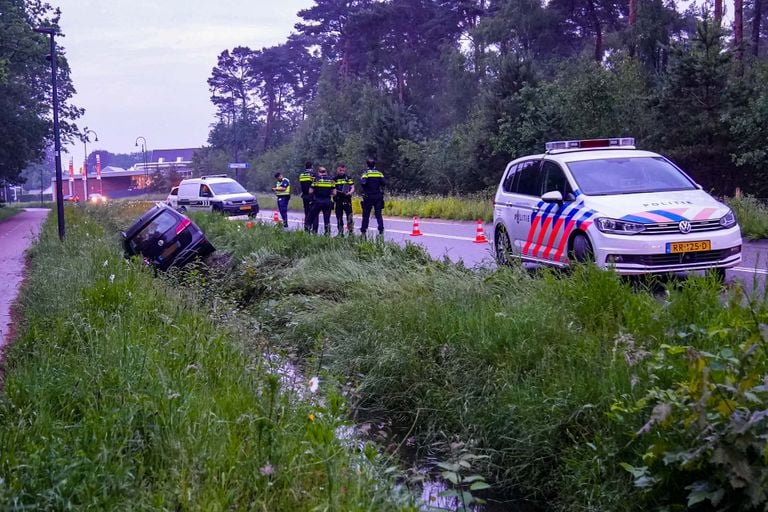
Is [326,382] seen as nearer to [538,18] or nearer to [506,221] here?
[506,221]

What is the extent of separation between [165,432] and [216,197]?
87.8ft

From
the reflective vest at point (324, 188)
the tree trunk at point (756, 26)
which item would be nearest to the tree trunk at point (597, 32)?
the tree trunk at point (756, 26)

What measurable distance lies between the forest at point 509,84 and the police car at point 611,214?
14.9 metres

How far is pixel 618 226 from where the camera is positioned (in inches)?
354

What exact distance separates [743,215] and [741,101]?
12.2 meters

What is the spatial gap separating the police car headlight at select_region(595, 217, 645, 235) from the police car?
0.01 meters

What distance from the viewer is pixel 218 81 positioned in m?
74.9

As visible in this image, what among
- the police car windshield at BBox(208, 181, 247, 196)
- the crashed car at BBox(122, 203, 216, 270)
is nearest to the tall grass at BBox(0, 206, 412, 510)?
the crashed car at BBox(122, 203, 216, 270)

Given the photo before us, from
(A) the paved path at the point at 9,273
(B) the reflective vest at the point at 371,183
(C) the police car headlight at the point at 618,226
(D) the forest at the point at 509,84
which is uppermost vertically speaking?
(D) the forest at the point at 509,84

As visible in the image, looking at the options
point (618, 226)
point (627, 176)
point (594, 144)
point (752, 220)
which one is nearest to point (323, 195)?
point (594, 144)

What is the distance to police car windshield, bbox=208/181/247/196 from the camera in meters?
31.2

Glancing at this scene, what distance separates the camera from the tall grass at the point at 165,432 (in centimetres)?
390

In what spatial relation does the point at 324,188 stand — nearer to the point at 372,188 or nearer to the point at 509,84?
the point at 372,188

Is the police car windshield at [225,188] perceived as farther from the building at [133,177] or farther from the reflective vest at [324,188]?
the building at [133,177]
